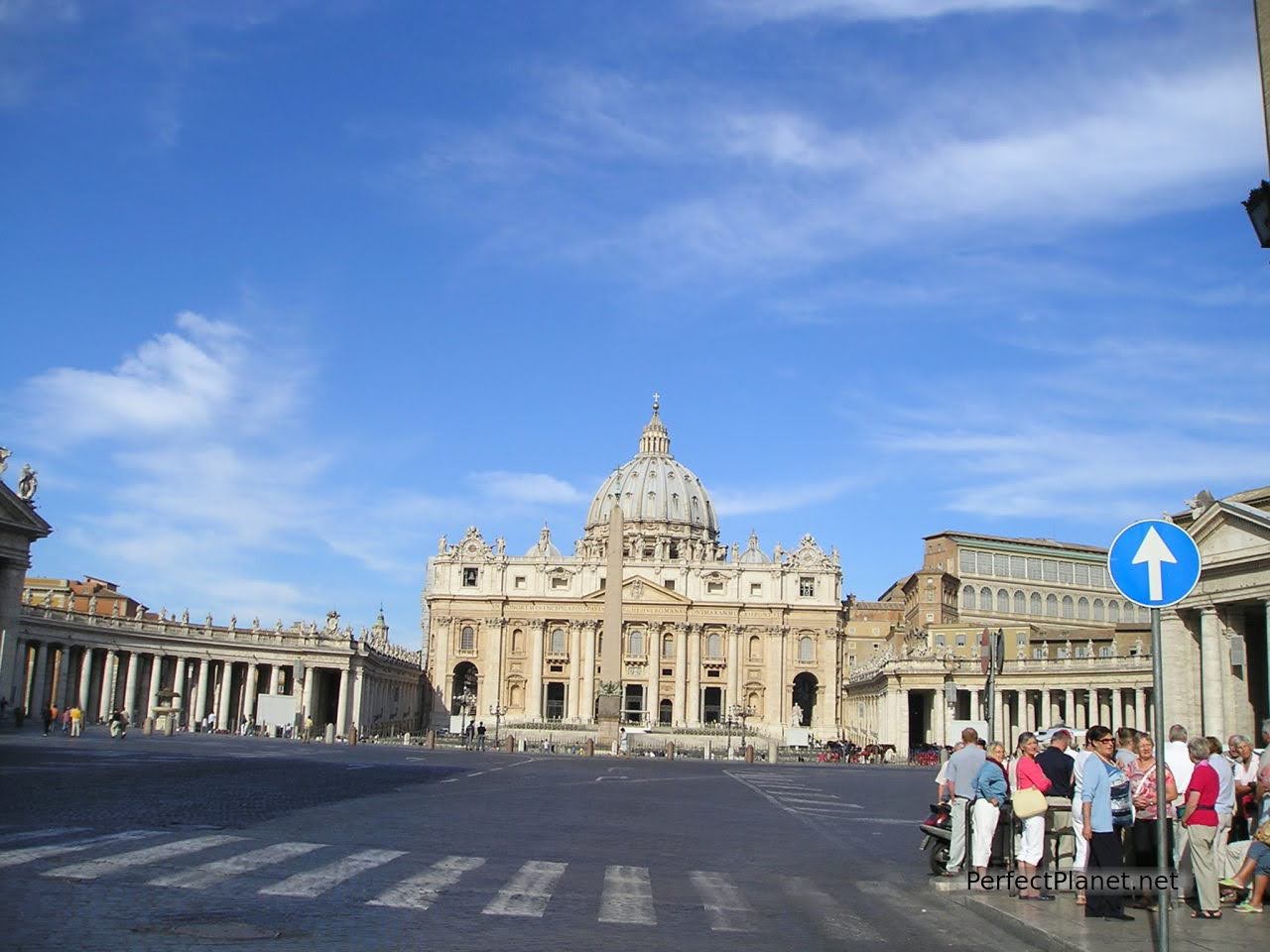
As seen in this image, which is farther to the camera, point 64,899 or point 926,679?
point 926,679

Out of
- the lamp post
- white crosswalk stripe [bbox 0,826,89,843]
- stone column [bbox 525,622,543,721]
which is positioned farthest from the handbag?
stone column [bbox 525,622,543,721]

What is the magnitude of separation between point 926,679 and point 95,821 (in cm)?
7559

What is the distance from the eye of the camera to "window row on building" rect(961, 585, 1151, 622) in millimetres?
109250

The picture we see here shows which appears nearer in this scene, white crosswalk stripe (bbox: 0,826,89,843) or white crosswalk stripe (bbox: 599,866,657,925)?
white crosswalk stripe (bbox: 599,866,657,925)

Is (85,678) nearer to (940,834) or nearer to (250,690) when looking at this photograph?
(250,690)

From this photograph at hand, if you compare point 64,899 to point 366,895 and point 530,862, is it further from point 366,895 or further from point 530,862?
point 530,862

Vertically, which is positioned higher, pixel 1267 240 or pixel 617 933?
pixel 1267 240

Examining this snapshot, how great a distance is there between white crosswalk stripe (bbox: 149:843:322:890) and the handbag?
7.11 meters

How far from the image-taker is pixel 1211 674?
116 ft

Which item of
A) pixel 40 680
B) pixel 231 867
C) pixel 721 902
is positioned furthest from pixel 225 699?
pixel 721 902

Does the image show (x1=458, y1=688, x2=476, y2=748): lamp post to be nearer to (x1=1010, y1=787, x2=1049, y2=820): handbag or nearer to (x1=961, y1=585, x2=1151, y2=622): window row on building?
(x1=961, y1=585, x2=1151, y2=622): window row on building

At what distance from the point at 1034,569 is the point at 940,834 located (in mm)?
102882

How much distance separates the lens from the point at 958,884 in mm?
13398

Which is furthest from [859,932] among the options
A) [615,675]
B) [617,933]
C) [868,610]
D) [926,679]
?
[868,610]
